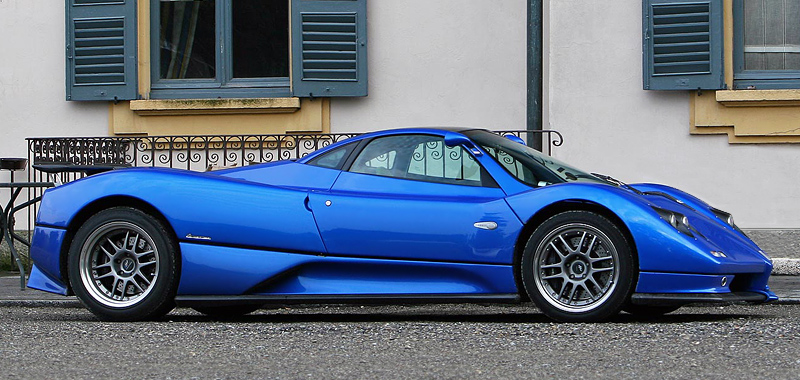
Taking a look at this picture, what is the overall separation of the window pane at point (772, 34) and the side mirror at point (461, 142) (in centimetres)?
541

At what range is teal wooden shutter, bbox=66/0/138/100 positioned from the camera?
1223 centimetres

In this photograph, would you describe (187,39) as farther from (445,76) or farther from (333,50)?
(445,76)

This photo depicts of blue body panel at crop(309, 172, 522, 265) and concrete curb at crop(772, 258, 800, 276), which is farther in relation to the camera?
concrete curb at crop(772, 258, 800, 276)

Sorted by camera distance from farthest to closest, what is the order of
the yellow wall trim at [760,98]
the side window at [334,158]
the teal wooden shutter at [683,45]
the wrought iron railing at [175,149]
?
1. the wrought iron railing at [175,149]
2. the teal wooden shutter at [683,45]
3. the yellow wall trim at [760,98]
4. the side window at [334,158]

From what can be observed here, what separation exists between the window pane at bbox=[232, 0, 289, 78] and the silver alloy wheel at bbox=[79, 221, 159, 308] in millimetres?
5615

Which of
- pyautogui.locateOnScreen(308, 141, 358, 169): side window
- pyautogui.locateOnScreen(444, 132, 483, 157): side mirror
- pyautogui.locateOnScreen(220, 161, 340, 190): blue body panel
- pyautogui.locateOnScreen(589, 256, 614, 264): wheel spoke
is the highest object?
pyautogui.locateOnScreen(444, 132, 483, 157): side mirror

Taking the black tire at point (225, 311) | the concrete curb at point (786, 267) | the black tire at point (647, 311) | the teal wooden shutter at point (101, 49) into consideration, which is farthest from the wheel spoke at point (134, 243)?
the concrete curb at point (786, 267)

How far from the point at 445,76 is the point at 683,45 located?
7.49 ft

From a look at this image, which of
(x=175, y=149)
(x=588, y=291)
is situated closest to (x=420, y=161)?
(x=588, y=291)

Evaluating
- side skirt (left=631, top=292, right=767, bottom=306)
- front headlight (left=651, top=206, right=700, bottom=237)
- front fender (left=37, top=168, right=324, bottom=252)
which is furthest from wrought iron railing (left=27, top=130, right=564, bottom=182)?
side skirt (left=631, top=292, right=767, bottom=306)

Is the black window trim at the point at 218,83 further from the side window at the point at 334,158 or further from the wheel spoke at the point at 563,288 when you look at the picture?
the wheel spoke at the point at 563,288

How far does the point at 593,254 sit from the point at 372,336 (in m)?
1.26

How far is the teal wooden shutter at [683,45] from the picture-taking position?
11.1 m

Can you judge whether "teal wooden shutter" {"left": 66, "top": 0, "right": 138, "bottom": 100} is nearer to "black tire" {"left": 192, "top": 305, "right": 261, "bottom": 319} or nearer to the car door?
"black tire" {"left": 192, "top": 305, "right": 261, "bottom": 319}
